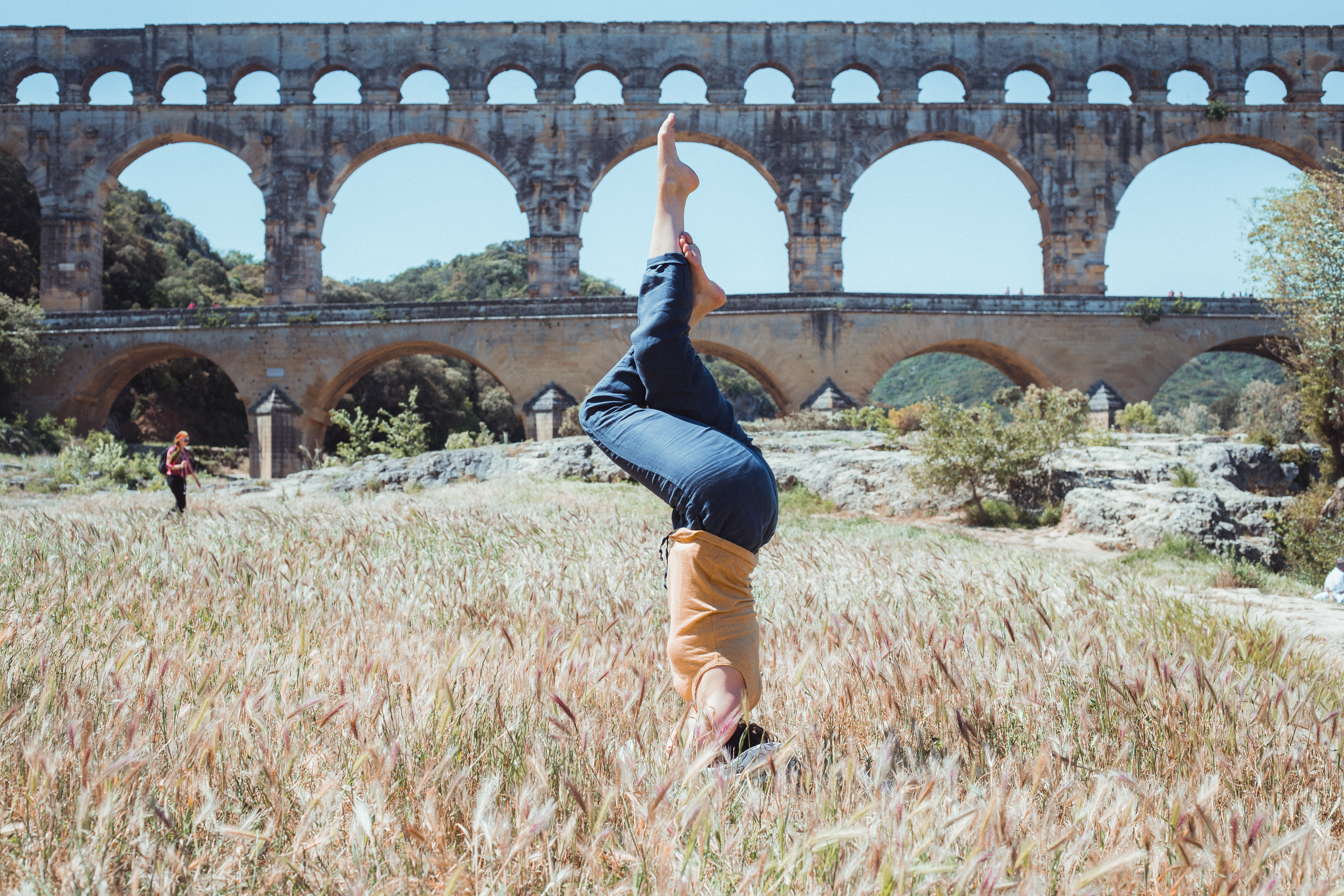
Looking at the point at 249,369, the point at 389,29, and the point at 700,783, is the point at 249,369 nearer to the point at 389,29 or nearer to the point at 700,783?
the point at 389,29

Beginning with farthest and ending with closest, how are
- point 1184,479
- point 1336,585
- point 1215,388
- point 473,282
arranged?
point 473,282 → point 1215,388 → point 1184,479 → point 1336,585

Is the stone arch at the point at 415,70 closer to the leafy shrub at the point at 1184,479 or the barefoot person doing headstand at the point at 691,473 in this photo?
the leafy shrub at the point at 1184,479

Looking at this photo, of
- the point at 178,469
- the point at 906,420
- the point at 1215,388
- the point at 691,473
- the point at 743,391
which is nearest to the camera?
the point at 691,473

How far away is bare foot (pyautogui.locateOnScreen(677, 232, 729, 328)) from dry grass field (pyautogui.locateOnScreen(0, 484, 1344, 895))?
93 cm

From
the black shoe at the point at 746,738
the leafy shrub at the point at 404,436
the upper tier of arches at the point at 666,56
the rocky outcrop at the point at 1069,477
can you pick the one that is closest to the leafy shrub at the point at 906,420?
the rocky outcrop at the point at 1069,477

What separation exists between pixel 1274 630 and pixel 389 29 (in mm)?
30943

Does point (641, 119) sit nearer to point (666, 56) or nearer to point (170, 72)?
point (666, 56)

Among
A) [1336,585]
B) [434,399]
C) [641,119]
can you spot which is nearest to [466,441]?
[641,119]

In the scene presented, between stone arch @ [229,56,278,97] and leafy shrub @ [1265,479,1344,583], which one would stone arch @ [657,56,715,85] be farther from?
leafy shrub @ [1265,479,1344,583]

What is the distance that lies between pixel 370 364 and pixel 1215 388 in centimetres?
5126

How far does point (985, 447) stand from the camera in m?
11.4

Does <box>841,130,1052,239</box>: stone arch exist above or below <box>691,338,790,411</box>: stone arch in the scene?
above

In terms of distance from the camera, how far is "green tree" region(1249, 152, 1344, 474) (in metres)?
11.1

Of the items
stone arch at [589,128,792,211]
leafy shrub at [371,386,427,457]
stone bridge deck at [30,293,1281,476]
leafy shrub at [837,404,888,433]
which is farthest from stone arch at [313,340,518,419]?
leafy shrub at [837,404,888,433]
